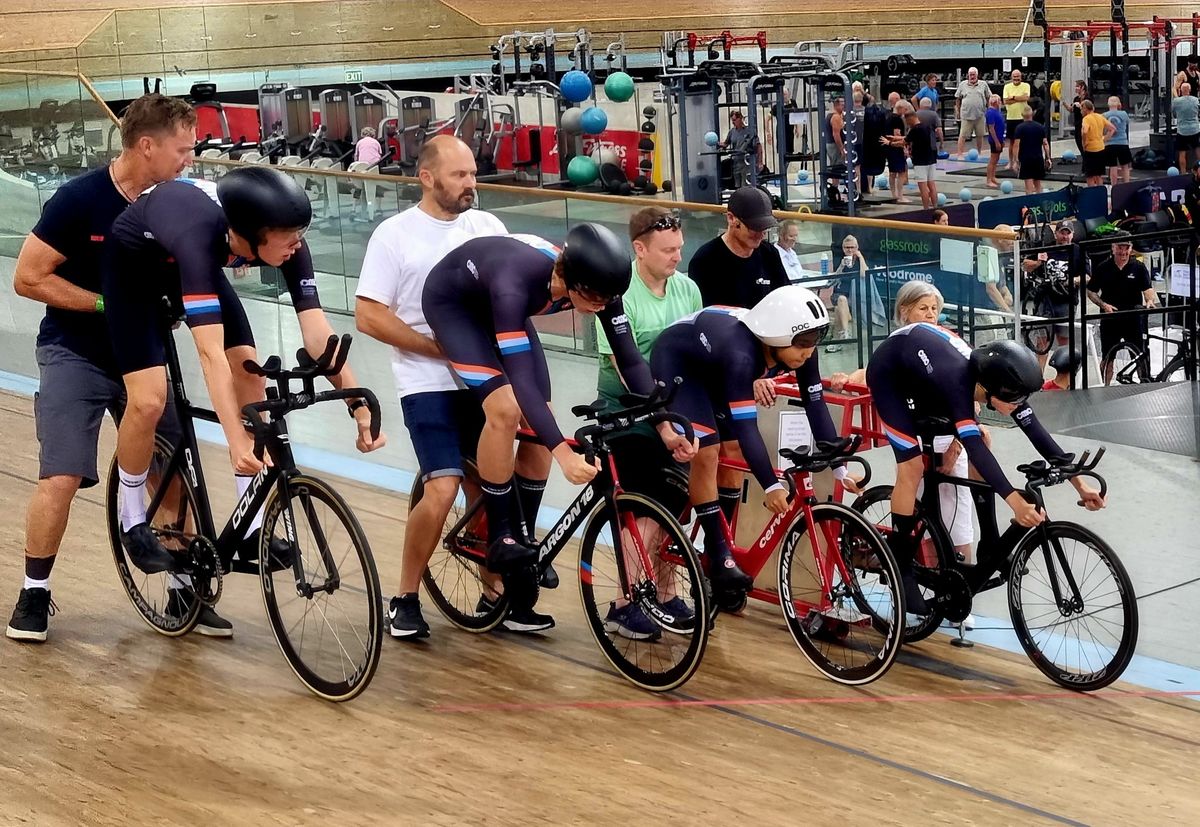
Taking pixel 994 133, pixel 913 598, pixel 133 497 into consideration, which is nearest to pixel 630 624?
pixel 913 598

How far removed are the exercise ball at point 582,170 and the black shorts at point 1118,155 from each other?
7461 millimetres

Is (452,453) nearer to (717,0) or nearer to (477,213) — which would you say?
(477,213)

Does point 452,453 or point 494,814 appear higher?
point 452,453

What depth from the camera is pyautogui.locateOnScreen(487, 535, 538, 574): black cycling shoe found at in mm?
3916

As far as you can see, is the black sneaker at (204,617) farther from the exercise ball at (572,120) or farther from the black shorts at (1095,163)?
the black shorts at (1095,163)

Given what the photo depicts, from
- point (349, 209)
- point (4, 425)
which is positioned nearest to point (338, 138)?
point (349, 209)

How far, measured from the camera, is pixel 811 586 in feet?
13.8

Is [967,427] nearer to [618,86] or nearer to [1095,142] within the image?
[618,86]

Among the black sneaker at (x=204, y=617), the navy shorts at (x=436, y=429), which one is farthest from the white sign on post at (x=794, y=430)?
the black sneaker at (x=204, y=617)

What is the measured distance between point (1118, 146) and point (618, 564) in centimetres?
1924

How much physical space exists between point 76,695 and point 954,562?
250 centimetres

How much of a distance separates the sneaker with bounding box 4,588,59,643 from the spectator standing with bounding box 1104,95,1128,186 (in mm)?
19264

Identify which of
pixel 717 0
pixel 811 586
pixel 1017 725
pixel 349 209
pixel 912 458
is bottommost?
pixel 1017 725

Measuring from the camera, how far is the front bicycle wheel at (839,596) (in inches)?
154
